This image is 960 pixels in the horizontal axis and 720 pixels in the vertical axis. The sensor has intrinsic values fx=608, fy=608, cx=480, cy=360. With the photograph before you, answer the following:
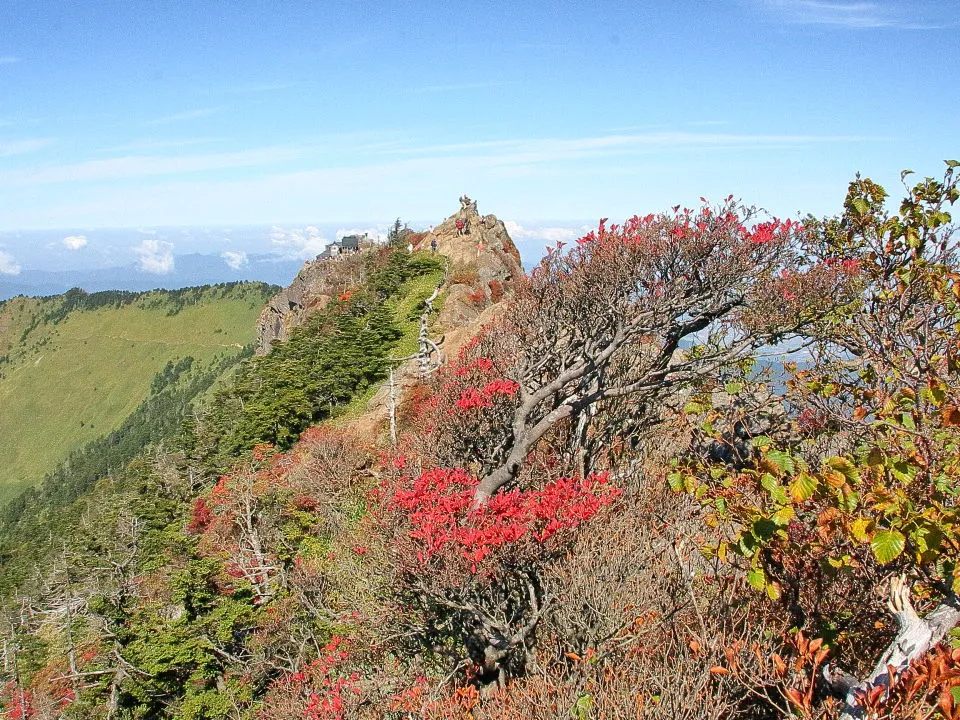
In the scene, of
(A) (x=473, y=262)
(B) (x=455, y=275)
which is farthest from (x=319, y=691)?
(A) (x=473, y=262)

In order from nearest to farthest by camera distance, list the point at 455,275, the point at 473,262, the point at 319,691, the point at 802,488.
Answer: the point at 802,488 → the point at 319,691 → the point at 455,275 → the point at 473,262

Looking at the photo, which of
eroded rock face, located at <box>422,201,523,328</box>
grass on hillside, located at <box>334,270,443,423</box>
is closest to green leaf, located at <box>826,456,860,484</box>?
eroded rock face, located at <box>422,201,523,328</box>

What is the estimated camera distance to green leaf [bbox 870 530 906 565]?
438 centimetres

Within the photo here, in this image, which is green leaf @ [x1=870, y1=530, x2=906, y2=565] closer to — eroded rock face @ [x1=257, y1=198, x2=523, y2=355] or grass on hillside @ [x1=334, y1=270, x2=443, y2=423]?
eroded rock face @ [x1=257, y1=198, x2=523, y2=355]

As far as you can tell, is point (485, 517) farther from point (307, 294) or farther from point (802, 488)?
point (307, 294)

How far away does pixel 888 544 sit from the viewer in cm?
444

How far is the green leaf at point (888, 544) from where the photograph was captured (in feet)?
14.4

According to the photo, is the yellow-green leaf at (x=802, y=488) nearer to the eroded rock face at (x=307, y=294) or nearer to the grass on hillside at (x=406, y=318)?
the grass on hillside at (x=406, y=318)

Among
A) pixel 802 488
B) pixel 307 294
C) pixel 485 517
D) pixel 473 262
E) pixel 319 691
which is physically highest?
pixel 473 262

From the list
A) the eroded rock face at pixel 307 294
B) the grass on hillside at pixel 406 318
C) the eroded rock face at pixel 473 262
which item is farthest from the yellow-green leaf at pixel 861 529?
the eroded rock face at pixel 307 294

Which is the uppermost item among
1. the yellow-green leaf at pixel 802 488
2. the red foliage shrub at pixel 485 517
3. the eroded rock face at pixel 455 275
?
the eroded rock face at pixel 455 275

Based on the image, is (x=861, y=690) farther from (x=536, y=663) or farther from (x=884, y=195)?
(x=884, y=195)

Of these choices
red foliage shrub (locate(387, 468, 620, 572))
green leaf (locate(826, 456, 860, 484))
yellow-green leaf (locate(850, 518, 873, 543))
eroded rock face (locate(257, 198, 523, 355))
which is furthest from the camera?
eroded rock face (locate(257, 198, 523, 355))

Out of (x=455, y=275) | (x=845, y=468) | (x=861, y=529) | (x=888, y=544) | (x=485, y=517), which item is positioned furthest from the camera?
(x=455, y=275)
